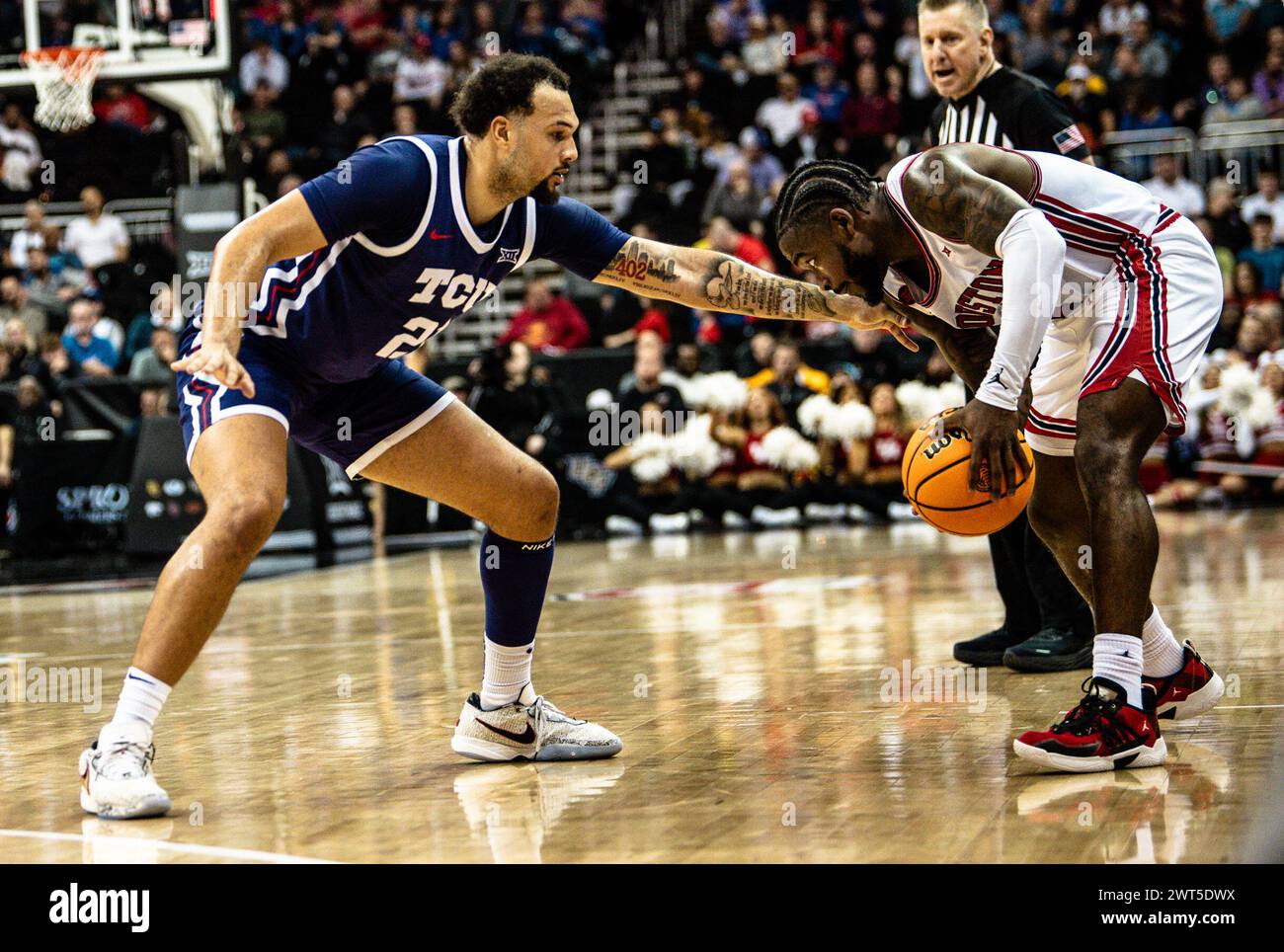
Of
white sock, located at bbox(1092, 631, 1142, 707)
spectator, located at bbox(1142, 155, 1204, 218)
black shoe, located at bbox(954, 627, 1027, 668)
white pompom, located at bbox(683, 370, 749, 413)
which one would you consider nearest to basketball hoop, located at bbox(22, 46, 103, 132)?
white pompom, located at bbox(683, 370, 749, 413)

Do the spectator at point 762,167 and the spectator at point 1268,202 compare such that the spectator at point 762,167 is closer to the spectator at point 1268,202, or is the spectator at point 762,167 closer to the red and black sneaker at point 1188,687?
the spectator at point 1268,202

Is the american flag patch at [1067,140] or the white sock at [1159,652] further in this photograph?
the american flag patch at [1067,140]

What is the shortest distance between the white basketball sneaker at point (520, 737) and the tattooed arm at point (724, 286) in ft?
4.28

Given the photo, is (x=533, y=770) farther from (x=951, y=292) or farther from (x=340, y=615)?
(x=340, y=615)

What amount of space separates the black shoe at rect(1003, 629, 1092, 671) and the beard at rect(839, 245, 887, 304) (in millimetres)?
1807

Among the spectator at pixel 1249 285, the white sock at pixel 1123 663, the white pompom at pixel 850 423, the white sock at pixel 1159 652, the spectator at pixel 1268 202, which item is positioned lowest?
the white pompom at pixel 850 423

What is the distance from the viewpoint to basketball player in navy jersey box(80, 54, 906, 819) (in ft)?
12.4

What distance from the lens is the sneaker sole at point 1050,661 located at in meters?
5.52

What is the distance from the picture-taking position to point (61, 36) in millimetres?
12578

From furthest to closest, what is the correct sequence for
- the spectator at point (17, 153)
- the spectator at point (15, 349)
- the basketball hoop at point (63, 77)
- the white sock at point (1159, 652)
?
the spectator at point (17, 153) → the spectator at point (15, 349) → the basketball hoop at point (63, 77) → the white sock at point (1159, 652)

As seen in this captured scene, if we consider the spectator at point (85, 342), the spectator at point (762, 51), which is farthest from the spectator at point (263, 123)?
the spectator at point (762, 51)

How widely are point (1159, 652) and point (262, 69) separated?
54.7 feet
